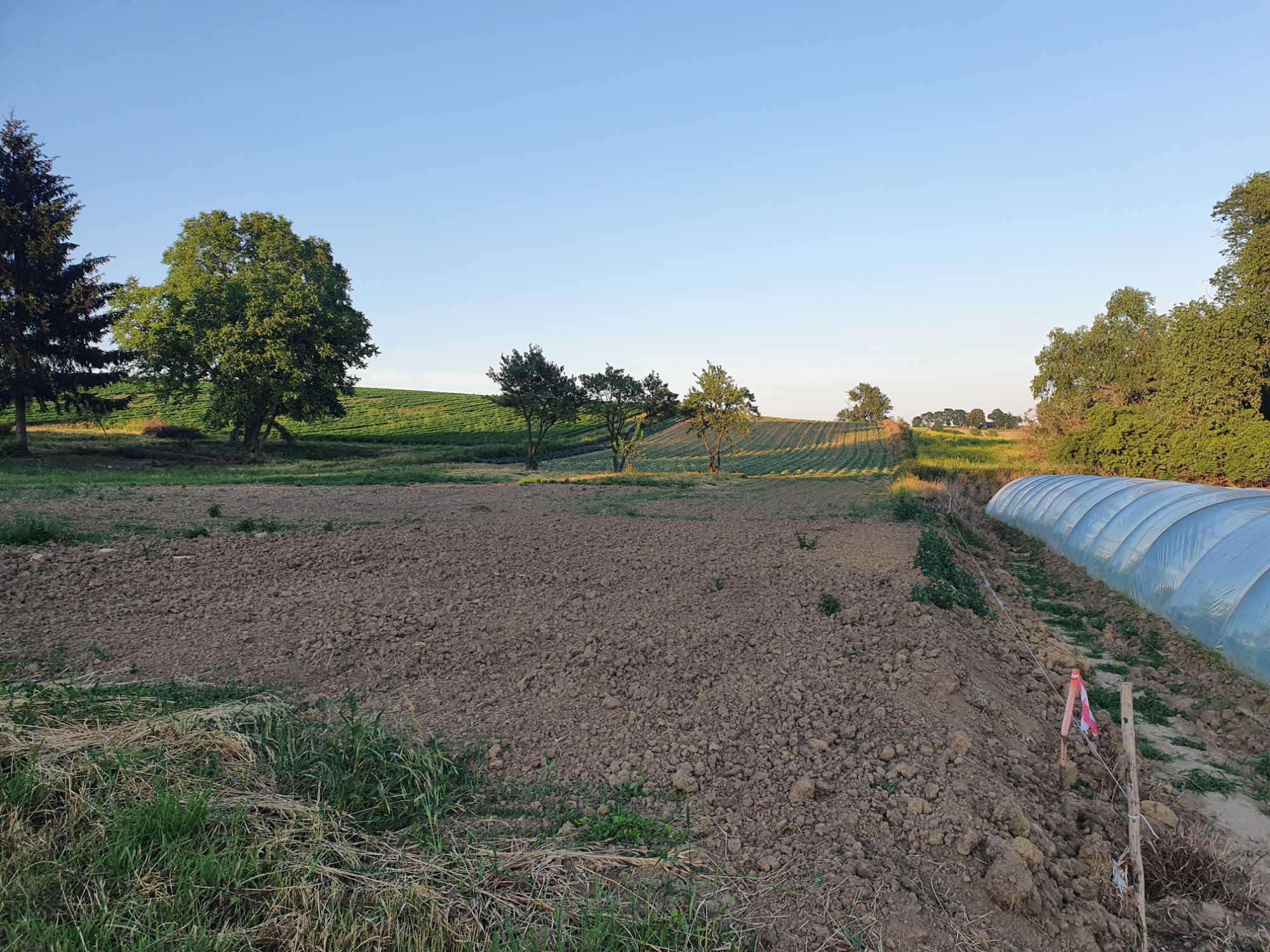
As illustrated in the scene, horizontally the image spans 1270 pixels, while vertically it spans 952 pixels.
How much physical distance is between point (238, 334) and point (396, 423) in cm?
2534

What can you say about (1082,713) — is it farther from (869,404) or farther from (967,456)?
(869,404)

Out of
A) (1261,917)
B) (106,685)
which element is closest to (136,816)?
(106,685)

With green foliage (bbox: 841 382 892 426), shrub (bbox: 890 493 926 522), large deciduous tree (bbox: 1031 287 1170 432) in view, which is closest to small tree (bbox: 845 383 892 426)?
green foliage (bbox: 841 382 892 426)

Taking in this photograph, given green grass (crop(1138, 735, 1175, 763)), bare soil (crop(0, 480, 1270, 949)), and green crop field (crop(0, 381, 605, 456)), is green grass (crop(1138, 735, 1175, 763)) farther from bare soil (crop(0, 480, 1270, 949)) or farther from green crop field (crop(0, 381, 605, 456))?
green crop field (crop(0, 381, 605, 456))

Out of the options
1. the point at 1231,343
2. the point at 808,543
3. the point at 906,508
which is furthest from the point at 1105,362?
the point at 808,543

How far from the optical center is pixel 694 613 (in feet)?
24.7

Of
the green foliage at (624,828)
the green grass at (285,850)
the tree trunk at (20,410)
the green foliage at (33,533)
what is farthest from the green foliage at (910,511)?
the tree trunk at (20,410)

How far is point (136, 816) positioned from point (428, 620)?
12.4ft

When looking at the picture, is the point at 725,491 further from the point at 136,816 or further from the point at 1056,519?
the point at 136,816

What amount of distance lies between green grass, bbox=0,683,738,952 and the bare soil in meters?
0.52

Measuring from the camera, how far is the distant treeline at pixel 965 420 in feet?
421

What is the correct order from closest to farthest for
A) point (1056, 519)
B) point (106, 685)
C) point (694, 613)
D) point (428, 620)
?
point (106, 685) < point (428, 620) < point (694, 613) < point (1056, 519)

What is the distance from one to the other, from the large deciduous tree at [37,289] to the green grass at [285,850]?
1187 inches

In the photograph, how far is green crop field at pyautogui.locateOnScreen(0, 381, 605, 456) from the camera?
44000 millimetres
